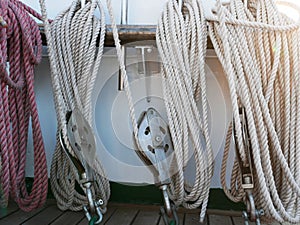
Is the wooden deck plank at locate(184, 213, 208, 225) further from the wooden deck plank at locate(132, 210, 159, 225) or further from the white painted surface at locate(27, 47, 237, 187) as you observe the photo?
the white painted surface at locate(27, 47, 237, 187)

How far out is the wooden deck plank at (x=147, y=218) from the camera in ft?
4.44

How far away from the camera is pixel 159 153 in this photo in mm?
1203

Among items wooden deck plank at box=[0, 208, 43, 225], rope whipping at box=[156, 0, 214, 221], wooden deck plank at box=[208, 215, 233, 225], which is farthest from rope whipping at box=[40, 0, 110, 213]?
wooden deck plank at box=[208, 215, 233, 225]

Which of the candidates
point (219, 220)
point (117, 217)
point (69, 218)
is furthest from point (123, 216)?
point (219, 220)

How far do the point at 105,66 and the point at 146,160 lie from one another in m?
0.61

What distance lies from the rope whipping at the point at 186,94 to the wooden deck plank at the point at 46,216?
18.7 inches

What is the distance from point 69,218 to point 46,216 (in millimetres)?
94

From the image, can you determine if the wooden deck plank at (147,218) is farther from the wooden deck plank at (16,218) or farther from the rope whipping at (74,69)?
the wooden deck plank at (16,218)

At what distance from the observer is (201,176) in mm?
1208

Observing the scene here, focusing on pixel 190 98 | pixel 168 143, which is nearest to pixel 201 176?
pixel 168 143

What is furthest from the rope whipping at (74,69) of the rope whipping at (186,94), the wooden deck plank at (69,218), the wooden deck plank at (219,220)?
the wooden deck plank at (219,220)

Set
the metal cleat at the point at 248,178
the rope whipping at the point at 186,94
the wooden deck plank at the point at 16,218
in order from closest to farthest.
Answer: the metal cleat at the point at 248,178, the rope whipping at the point at 186,94, the wooden deck plank at the point at 16,218

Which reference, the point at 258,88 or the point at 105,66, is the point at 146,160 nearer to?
the point at 258,88

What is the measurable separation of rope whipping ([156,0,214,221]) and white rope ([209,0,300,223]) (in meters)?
0.09
